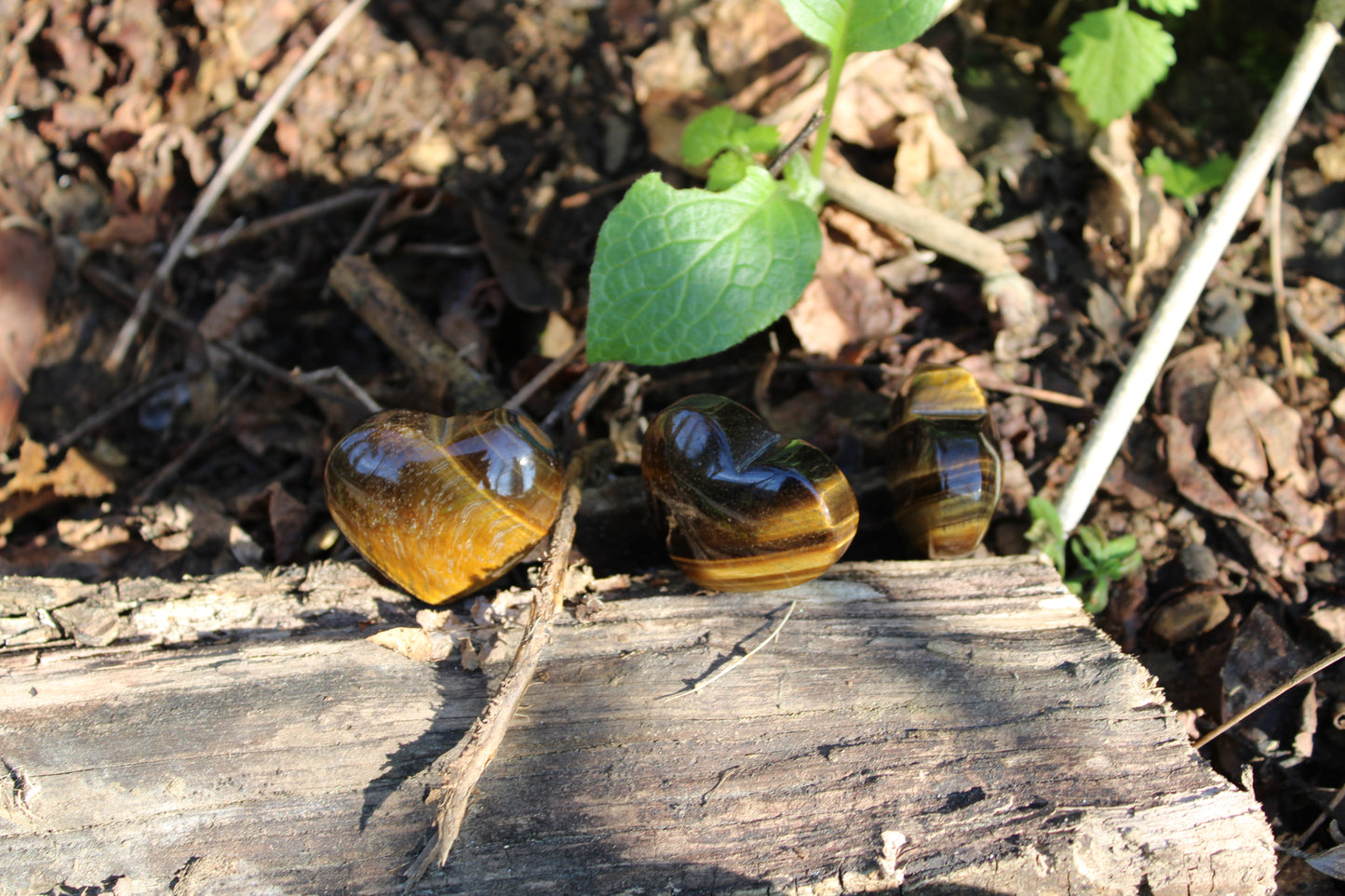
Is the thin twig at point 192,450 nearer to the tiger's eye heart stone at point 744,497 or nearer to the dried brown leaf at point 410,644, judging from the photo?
the dried brown leaf at point 410,644

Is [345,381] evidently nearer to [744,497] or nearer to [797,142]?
[744,497]

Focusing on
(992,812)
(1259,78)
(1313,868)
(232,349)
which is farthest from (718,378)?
(1259,78)

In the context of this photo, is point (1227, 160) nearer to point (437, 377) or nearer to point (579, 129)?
point (579, 129)

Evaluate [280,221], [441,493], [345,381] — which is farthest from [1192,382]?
[280,221]

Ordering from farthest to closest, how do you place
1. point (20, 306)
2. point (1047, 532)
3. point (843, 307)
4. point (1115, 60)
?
point (20, 306)
point (1115, 60)
point (843, 307)
point (1047, 532)

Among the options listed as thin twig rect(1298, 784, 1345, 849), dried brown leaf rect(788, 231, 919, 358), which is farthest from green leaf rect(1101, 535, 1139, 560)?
dried brown leaf rect(788, 231, 919, 358)

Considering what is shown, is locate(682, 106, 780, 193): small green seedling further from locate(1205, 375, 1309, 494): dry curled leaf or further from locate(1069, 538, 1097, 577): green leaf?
locate(1205, 375, 1309, 494): dry curled leaf
